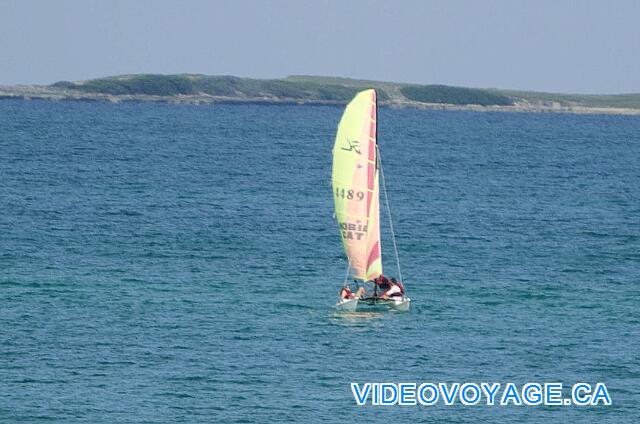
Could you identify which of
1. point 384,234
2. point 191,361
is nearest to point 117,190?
point 384,234

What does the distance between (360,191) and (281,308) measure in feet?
22.6

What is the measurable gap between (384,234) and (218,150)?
103289 mm

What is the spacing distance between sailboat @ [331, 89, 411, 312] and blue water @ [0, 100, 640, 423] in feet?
6.30

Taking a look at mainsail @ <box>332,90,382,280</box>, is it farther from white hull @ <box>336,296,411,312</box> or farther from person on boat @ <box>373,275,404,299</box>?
white hull @ <box>336,296,411,312</box>

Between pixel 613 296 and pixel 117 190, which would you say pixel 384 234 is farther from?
pixel 117 190

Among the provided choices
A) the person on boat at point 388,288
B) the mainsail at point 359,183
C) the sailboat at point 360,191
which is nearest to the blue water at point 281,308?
the person on boat at point 388,288

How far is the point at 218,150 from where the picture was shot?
7825 inches

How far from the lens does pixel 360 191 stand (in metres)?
66.1

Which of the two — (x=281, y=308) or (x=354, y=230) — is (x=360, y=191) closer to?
(x=354, y=230)

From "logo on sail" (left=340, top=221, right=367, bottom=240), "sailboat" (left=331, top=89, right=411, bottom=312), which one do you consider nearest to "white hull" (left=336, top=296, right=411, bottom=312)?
"sailboat" (left=331, top=89, right=411, bottom=312)

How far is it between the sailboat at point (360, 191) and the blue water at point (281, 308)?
192cm

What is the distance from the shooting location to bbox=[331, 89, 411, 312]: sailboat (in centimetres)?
6538

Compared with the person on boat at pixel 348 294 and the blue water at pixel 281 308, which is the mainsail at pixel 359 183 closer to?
the person on boat at pixel 348 294

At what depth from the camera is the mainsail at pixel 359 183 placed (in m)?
65.3
